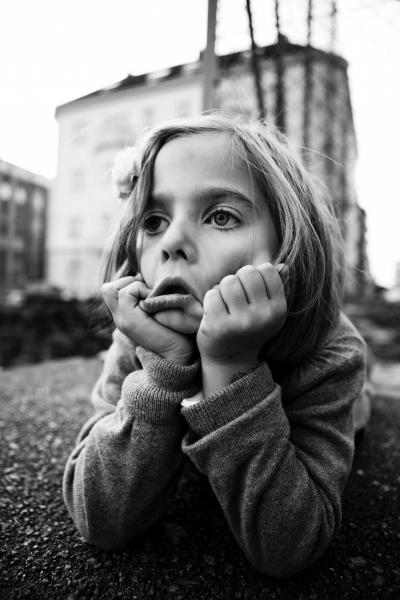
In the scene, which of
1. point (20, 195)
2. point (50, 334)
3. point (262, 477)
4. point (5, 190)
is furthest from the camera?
point (20, 195)

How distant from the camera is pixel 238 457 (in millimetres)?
457

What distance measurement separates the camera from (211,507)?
656 millimetres

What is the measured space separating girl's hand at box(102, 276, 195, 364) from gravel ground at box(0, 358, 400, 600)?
0.25 metres

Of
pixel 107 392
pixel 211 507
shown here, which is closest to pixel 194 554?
pixel 211 507

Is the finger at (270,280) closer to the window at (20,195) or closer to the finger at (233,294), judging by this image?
the finger at (233,294)

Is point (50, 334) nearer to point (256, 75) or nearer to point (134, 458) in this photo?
point (256, 75)

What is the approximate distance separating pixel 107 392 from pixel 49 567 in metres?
0.25

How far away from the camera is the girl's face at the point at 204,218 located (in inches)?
20.8

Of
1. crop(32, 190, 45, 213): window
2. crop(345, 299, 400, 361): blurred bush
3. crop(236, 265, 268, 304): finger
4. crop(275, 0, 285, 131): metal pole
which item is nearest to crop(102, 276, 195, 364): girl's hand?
crop(236, 265, 268, 304): finger

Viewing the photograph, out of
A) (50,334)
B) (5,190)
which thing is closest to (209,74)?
(50,334)

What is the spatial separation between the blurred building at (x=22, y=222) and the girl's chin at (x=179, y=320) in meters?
21.4

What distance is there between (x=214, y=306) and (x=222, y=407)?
0.11 meters

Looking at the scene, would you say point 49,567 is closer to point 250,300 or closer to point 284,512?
point 284,512

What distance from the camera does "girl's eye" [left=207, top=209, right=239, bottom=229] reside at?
54 cm
